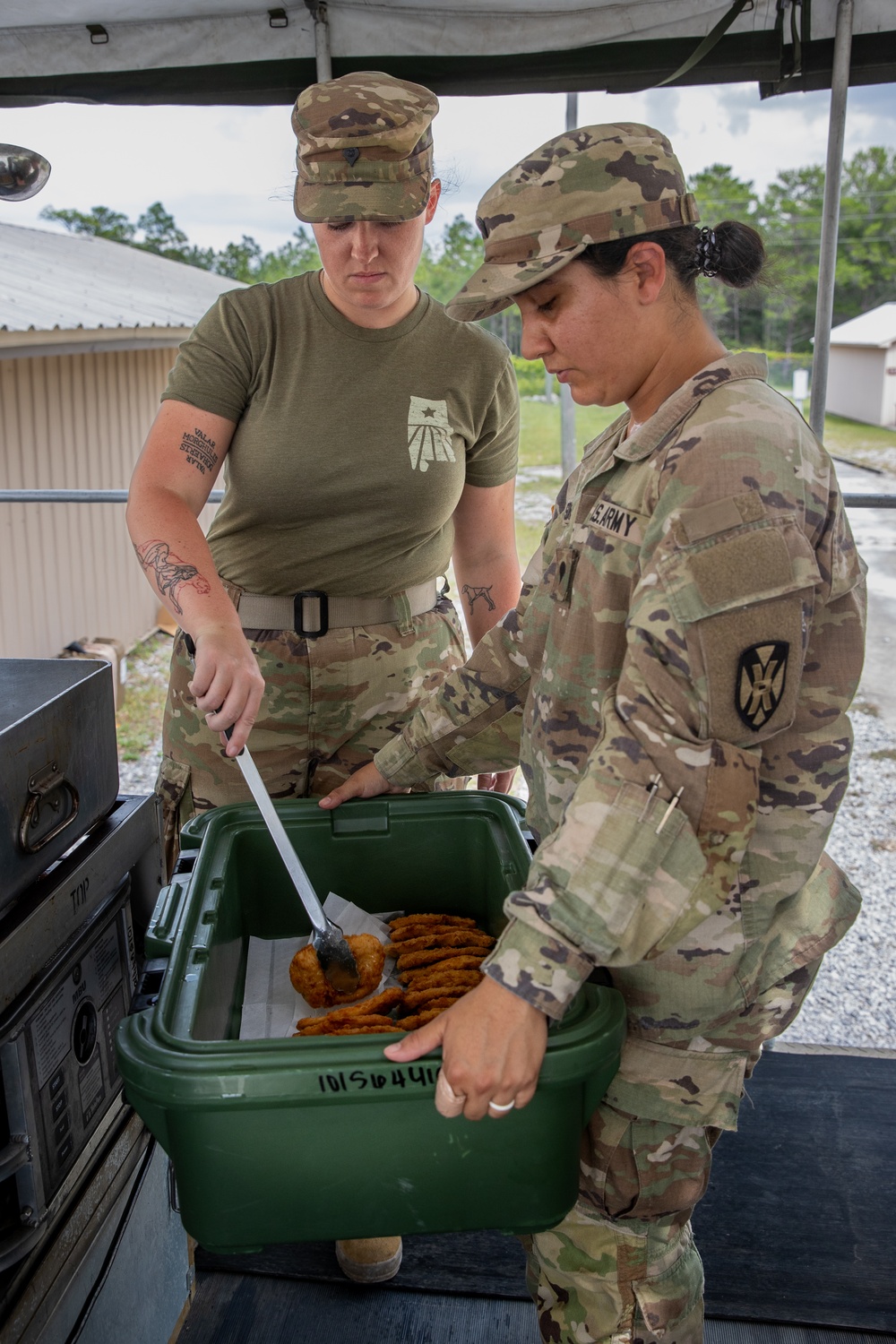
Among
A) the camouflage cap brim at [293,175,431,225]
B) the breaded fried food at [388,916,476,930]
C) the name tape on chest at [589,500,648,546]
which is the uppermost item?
the camouflage cap brim at [293,175,431,225]

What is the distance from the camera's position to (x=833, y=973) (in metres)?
4.18

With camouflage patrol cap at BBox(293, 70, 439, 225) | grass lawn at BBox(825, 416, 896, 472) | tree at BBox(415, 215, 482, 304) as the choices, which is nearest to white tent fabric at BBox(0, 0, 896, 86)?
camouflage patrol cap at BBox(293, 70, 439, 225)

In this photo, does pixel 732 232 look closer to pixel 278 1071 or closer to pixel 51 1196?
pixel 278 1071

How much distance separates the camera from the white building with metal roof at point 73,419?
21.8 feet

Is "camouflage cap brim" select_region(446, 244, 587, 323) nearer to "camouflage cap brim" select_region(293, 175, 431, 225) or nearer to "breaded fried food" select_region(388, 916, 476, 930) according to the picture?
"camouflage cap brim" select_region(293, 175, 431, 225)

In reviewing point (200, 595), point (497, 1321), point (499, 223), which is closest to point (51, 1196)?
point (200, 595)

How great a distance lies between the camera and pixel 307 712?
1858mm

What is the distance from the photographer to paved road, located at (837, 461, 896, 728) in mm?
9445

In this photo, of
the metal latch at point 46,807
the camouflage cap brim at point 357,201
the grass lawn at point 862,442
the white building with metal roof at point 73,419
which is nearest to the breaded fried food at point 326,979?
the metal latch at point 46,807

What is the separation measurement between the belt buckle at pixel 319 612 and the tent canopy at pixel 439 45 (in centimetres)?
126

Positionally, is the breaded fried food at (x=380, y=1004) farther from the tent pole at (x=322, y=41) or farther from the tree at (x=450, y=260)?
the tree at (x=450, y=260)

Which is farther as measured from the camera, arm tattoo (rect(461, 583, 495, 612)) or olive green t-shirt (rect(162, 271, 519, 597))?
arm tattoo (rect(461, 583, 495, 612))

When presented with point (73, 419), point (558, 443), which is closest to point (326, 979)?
point (73, 419)

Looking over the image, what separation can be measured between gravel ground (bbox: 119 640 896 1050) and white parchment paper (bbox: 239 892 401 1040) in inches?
64.0
